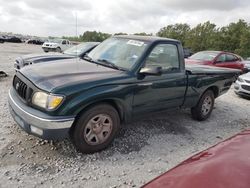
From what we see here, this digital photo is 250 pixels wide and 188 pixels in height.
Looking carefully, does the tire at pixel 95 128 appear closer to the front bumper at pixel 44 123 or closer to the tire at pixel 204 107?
the front bumper at pixel 44 123

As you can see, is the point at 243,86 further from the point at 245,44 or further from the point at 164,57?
the point at 245,44

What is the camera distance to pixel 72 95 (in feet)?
11.5

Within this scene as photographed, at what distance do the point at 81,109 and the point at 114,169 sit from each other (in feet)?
3.13

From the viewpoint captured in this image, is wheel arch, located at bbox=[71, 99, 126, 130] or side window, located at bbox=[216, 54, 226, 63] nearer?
wheel arch, located at bbox=[71, 99, 126, 130]

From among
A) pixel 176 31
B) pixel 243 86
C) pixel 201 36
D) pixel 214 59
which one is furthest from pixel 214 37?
pixel 243 86

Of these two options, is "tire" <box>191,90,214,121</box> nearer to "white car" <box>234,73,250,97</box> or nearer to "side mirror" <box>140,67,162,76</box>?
"side mirror" <box>140,67,162,76</box>

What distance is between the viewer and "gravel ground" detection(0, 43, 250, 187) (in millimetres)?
3338

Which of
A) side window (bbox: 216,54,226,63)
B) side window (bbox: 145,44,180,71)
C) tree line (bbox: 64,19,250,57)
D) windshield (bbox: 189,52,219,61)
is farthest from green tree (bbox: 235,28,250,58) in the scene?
side window (bbox: 145,44,180,71)

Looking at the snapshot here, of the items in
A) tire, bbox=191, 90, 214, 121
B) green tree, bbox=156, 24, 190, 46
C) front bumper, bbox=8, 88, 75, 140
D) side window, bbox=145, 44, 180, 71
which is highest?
green tree, bbox=156, 24, 190, 46

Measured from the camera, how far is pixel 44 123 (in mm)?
3412

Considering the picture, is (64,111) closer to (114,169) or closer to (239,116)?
(114,169)

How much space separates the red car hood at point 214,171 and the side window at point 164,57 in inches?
95.8

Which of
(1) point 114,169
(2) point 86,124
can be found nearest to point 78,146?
(2) point 86,124

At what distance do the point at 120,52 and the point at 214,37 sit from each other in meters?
41.7
